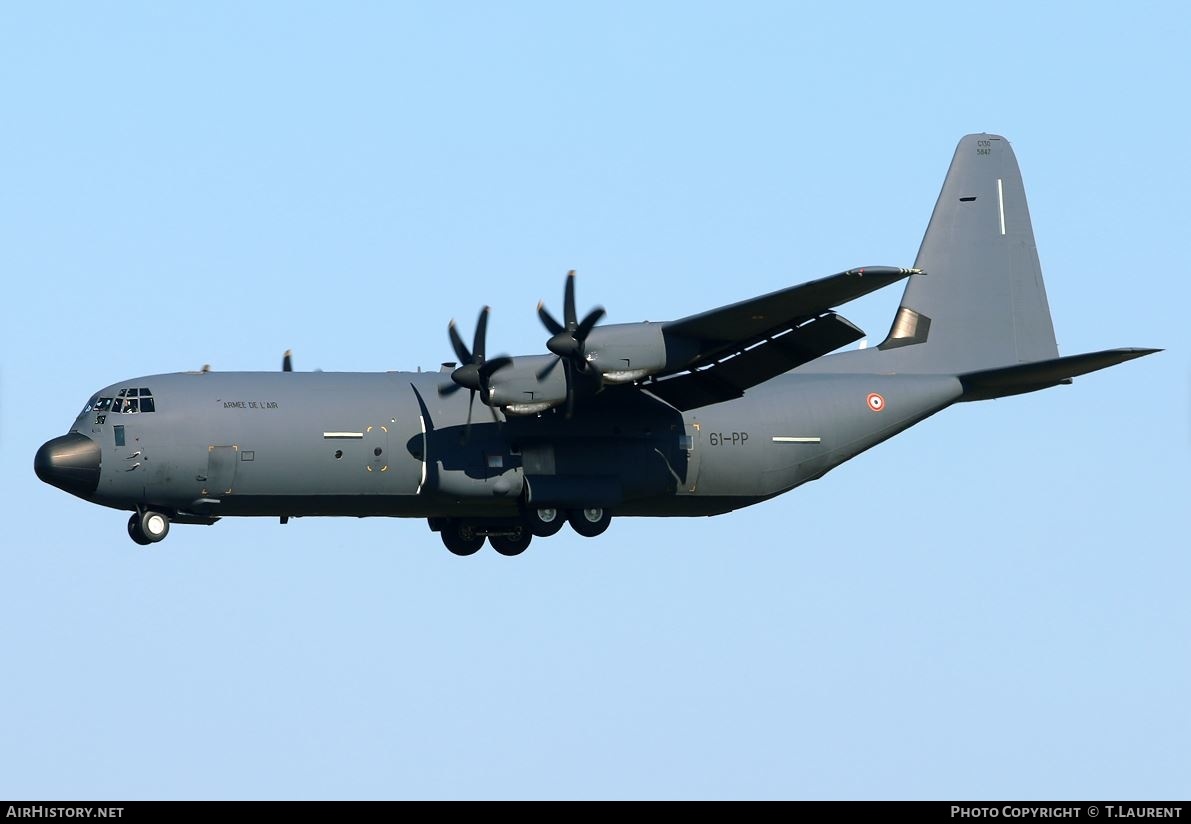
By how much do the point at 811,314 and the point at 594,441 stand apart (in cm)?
408

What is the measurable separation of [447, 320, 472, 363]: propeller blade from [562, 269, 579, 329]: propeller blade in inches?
70.4

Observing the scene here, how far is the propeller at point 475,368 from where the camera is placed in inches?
1048

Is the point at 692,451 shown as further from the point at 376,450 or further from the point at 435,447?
the point at 376,450

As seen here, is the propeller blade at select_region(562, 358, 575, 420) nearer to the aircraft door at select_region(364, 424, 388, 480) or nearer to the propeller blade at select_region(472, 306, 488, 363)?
the propeller blade at select_region(472, 306, 488, 363)

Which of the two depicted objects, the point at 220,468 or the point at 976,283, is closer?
the point at 220,468

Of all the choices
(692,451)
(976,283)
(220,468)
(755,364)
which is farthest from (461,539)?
(976,283)

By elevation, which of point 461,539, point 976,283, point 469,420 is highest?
point 976,283

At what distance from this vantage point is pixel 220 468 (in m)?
26.3

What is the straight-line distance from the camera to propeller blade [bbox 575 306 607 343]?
2622cm

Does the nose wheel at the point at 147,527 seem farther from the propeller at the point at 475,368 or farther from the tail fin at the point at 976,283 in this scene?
the tail fin at the point at 976,283

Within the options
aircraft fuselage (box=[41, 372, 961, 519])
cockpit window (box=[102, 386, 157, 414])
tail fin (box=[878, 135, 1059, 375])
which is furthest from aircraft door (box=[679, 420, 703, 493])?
cockpit window (box=[102, 386, 157, 414])

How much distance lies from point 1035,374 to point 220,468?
12631 millimetres

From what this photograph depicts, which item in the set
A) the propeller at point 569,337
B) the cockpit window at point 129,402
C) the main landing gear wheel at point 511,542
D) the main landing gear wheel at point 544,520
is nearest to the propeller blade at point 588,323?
the propeller at point 569,337

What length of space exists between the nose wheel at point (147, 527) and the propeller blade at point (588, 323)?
6624mm
